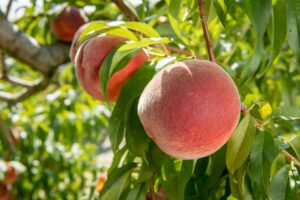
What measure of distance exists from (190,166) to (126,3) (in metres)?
0.42

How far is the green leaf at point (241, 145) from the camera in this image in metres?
0.72

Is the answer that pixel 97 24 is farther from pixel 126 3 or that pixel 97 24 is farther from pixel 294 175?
pixel 294 175

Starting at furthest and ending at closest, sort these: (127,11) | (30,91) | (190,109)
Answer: (30,91), (127,11), (190,109)

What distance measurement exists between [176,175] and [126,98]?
0.48 feet

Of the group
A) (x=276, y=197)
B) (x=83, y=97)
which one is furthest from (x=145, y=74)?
(x=83, y=97)

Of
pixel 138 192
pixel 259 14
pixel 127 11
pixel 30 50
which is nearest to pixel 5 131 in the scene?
pixel 30 50

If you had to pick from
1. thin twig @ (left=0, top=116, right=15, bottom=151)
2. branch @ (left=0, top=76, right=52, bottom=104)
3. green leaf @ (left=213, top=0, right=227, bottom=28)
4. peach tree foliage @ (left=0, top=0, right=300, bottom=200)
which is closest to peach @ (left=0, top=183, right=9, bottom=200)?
thin twig @ (left=0, top=116, right=15, bottom=151)

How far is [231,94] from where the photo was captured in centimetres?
66

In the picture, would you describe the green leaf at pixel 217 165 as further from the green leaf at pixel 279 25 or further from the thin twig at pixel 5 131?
the thin twig at pixel 5 131

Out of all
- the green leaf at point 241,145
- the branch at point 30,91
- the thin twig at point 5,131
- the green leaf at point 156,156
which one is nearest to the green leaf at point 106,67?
the green leaf at point 156,156

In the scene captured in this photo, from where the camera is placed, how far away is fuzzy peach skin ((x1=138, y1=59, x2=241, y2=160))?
0.64m

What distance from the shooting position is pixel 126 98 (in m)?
0.76

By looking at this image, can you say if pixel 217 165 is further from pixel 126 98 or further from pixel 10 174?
pixel 10 174

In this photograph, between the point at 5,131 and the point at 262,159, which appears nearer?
the point at 262,159
